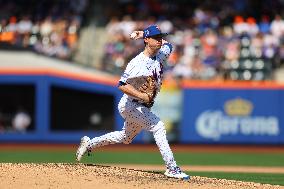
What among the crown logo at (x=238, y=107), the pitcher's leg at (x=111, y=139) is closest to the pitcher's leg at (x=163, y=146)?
the pitcher's leg at (x=111, y=139)

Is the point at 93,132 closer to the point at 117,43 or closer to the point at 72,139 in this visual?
the point at 72,139

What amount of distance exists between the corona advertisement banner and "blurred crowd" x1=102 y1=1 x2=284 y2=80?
0.53 meters

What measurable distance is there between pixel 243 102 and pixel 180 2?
452 centimetres

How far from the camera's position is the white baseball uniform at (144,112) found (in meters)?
8.99

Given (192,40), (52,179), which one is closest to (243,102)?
(192,40)

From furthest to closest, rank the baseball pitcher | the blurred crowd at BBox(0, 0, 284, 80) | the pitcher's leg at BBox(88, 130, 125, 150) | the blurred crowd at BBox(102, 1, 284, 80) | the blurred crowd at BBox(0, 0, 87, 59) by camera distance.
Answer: the blurred crowd at BBox(0, 0, 87, 59) < the blurred crowd at BBox(0, 0, 284, 80) < the blurred crowd at BBox(102, 1, 284, 80) < the pitcher's leg at BBox(88, 130, 125, 150) < the baseball pitcher

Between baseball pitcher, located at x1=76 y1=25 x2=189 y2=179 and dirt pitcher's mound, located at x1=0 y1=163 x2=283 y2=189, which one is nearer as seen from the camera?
dirt pitcher's mound, located at x1=0 y1=163 x2=283 y2=189

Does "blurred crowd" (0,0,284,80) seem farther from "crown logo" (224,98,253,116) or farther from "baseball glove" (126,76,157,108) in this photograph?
"baseball glove" (126,76,157,108)

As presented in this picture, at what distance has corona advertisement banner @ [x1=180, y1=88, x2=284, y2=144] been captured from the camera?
62.3 feet

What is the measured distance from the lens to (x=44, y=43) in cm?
2086

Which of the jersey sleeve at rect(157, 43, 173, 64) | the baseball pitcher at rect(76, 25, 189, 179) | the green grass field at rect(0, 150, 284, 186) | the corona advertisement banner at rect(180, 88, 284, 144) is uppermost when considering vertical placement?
the jersey sleeve at rect(157, 43, 173, 64)

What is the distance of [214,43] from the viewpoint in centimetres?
2005

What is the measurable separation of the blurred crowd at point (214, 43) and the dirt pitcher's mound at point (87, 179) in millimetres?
10175

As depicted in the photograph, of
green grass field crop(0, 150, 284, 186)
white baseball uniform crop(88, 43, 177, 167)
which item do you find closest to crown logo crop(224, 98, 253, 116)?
green grass field crop(0, 150, 284, 186)
